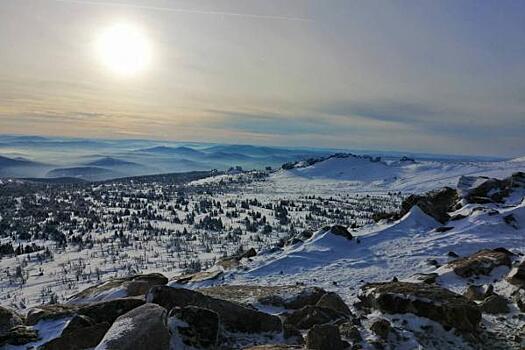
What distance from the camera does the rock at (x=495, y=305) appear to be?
388 inches

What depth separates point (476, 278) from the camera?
12.9 meters

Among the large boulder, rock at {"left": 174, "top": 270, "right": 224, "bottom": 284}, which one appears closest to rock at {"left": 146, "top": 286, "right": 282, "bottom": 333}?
the large boulder

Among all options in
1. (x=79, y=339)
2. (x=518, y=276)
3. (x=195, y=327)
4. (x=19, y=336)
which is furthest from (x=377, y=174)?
(x=79, y=339)

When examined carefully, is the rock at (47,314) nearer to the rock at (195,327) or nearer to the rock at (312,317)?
the rock at (195,327)

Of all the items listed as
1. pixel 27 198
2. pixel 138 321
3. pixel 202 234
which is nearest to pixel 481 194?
pixel 138 321

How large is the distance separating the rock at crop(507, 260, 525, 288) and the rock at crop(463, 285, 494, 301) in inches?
28.0

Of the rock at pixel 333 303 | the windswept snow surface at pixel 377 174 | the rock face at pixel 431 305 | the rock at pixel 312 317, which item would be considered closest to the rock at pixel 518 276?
the rock face at pixel 431 305

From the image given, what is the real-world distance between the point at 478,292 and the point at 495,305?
4.57ft

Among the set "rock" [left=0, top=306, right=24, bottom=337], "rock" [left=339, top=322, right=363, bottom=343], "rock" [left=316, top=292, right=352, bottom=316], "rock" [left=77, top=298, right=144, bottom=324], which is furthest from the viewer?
"rock" [left=316, top=292, right=352, bottom=316]

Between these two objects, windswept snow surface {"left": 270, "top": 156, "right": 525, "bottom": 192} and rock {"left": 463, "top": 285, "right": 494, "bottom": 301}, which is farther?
windswept snow surface {"left": 270, "top": 156, "right": 525, "bottom": 192}

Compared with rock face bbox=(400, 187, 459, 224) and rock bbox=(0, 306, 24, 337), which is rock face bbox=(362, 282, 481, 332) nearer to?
rock bbox=(0, 306, 24, 337)

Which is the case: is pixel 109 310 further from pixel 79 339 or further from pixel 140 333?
pixel 140 333

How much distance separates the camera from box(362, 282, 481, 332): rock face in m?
8.61

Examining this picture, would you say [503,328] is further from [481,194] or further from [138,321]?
[481,194]
